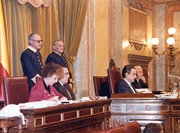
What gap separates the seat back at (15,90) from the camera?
3.85 metres

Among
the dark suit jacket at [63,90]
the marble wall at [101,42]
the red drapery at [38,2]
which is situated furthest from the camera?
the marble wall at [101,42]

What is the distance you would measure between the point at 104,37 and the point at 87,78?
3.39 ft

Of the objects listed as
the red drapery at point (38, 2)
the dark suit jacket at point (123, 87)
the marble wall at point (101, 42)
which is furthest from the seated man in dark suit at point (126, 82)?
the red drapery at point (38, 2)

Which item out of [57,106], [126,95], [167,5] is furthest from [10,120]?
[167,5]

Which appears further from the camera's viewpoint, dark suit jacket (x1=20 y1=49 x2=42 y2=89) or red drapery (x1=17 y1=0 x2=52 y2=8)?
red drapery (x1=17 y1=0 x2=52 y2=8)

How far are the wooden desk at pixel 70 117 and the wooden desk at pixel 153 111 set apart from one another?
29 cm

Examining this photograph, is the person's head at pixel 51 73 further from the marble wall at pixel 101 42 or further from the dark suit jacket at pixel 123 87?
the marble wall at pixel 101 42

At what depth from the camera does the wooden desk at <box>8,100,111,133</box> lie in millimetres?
3283

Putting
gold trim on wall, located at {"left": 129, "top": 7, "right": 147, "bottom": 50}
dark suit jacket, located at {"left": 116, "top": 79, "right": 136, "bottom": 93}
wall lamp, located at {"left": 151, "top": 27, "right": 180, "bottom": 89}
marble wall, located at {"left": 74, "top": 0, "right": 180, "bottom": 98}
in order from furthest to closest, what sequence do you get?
gold trim on wall, located at {"left": 129, "top": 7, "right": 147, "bottom": 50}
wall lamp, located at {"left": 151, "top": 27, "right": 180, "bottom": 89}
marble wall, located at {"left": 74, "top": 0, "right": 180, "bottom": 98}
dark suit jacket, located at {"left": 116, "top": 79, "right": 136, "bottom": 93}

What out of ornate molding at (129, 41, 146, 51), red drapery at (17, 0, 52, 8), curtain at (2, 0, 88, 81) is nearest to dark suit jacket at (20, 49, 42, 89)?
curtain at (2, 0, 88, 81)

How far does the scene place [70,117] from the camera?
151 inches

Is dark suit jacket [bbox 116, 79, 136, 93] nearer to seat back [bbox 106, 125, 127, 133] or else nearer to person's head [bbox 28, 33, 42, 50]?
person's head [bbox 28, 33, 42, 50]

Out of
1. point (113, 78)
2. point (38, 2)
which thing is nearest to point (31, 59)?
point (38, 2)

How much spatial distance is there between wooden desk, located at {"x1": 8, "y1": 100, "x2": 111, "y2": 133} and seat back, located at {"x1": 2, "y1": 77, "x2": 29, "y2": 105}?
561 mm
